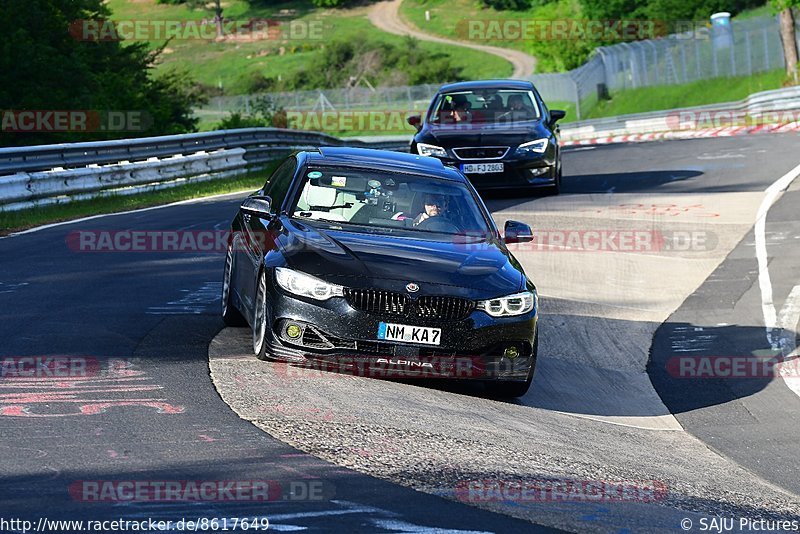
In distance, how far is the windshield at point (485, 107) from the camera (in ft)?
69.5

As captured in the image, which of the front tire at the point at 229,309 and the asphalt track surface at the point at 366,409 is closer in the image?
the asphalt track surface at the point at 366,409

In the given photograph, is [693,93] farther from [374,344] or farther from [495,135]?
[374,344]

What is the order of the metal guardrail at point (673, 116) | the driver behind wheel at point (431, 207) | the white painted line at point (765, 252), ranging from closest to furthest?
1. the driver behind wheel at point (431, 207)
2. the white painted line at point (765, 252)
3. the metal guardrail at point (673, 116)

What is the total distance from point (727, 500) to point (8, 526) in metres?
3.68

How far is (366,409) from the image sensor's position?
7.80 m

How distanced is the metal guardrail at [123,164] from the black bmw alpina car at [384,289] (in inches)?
447

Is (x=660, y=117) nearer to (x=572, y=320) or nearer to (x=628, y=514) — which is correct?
(x=572, y=320)

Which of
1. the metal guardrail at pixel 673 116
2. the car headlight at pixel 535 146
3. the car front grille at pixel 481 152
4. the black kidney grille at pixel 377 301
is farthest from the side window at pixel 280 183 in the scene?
the metal guardrail at pixel 673 116

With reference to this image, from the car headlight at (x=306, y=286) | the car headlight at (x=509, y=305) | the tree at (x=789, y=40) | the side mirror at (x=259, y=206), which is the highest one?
the side mirror at (x=259, y=206)

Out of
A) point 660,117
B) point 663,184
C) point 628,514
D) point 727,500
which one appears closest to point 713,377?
point 727,500

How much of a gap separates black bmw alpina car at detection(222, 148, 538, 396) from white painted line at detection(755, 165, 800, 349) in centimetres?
374

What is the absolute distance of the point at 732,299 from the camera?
46.3 feet

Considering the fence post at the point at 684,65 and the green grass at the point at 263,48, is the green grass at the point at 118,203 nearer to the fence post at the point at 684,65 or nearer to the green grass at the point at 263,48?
the fence post at the point at 684,65

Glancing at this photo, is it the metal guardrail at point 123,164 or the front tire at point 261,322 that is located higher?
the front tire at point 261,322
